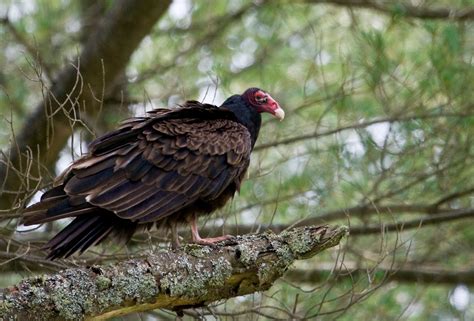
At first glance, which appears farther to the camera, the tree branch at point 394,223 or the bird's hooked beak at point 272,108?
the tree branch at point 394,223

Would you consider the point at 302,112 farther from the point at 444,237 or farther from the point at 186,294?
the point at 186,294

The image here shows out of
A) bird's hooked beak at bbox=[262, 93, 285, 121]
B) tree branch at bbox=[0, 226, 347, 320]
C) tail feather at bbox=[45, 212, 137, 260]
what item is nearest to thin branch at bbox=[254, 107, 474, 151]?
bird's hooked beak at bbox=[262, 93, 285, 121]

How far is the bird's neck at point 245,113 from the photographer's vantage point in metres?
4.80

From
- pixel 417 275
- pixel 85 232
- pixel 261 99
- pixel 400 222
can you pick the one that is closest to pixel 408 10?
pixel 400 222

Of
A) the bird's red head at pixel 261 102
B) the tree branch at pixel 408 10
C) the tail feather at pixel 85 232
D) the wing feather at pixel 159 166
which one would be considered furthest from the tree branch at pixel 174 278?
the tree branch at pixel 408 10

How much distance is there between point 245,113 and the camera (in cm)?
482

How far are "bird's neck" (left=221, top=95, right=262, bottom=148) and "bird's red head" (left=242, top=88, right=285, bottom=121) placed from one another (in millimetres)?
36

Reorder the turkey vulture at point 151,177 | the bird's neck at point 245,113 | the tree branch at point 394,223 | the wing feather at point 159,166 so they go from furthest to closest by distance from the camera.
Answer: the tree branch at point 394,223 → the bird's neck at point 245,113 → the wing feather at point 159,166 → the turkey vulture at point 151,177

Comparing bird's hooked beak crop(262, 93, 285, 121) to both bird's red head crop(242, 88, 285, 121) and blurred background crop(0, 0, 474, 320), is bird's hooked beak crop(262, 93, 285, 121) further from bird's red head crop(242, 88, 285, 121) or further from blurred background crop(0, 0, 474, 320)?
blurred background crop(0, 0, 474, 320)

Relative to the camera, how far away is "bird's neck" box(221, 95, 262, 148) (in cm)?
480

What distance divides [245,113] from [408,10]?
180 centimetres

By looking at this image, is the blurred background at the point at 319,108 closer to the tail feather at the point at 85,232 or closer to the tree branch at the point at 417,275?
the tree branch at the point at 417,275

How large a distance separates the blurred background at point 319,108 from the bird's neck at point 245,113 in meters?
0.22

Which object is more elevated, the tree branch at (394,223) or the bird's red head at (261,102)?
the bird's red head at (261,102)
